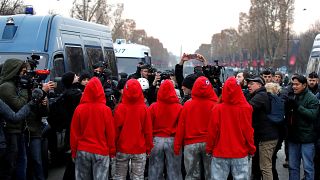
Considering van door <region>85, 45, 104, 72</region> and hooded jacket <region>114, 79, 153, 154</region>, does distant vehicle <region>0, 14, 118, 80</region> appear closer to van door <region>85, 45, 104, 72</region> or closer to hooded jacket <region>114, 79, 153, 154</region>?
van door <region>85, 45, 104, 72</region>

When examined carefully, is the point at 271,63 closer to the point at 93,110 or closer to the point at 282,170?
the point at 282,170

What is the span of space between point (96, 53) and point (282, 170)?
210 inches

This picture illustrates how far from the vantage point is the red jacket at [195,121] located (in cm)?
672

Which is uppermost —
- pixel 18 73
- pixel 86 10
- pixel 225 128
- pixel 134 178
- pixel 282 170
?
pixel 86 10

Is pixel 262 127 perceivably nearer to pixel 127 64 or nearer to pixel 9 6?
pixel 127 64

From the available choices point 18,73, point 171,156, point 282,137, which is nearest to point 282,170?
Result: point 282,137

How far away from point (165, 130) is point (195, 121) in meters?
0.47

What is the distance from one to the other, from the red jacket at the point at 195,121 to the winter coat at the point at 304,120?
1.64 m

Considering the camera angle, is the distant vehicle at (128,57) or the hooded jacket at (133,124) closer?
the hooded jacket at (133,124)

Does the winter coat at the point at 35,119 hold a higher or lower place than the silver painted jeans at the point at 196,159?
higher

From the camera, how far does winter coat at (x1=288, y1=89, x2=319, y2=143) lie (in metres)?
7.59

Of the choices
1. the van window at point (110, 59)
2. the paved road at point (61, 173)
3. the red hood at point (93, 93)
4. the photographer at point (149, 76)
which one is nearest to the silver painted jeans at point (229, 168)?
the red hood at point (93, 93)

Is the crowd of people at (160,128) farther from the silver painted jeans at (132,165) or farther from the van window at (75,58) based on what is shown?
the van window at (75,58)

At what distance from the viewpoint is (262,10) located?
65.3m
